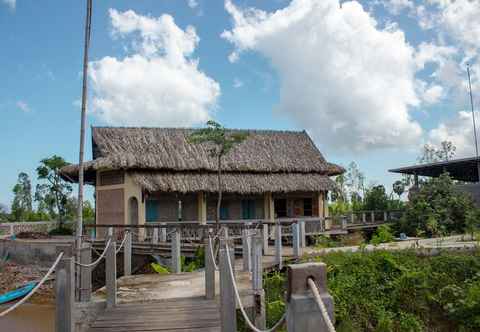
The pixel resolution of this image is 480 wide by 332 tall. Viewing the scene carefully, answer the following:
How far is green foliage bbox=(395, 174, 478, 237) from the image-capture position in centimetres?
1748

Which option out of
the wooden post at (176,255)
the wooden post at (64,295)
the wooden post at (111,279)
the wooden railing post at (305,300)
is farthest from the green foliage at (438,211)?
the wooden railing post at (305,300)

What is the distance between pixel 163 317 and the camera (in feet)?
20.1

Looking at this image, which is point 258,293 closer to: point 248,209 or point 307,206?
point 248,209

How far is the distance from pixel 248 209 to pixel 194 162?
3.75m

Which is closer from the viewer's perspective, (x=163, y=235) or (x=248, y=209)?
(x=163, y=235)

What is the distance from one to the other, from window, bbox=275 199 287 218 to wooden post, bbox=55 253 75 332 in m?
19.0

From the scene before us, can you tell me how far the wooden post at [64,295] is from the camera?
15.1 ft

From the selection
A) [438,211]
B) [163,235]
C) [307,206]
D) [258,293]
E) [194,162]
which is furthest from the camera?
[307,206]

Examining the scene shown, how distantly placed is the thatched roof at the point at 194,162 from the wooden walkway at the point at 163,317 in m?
11.9

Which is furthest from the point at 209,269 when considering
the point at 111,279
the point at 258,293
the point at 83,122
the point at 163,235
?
the point at 163,235

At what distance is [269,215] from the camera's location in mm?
22297

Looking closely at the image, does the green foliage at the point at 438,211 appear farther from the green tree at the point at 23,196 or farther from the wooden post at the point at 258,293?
the green tree at the point at 23,196

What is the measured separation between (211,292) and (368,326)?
11.8 ft

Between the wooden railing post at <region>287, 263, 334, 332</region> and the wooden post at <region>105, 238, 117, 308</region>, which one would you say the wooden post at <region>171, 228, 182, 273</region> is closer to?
the wooden post at <region>105, 238, 117, 308</region>
